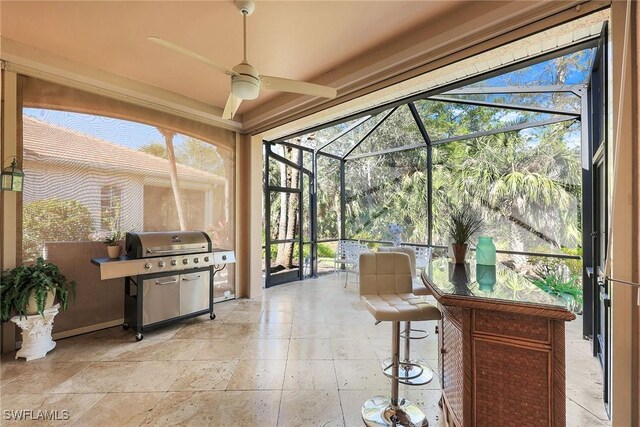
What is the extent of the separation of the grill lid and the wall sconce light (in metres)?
1.04

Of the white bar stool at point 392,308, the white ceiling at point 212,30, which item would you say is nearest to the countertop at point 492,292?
the white bar stool at point 392,308

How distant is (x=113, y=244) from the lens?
321cm

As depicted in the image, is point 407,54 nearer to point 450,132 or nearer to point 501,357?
point 501,357

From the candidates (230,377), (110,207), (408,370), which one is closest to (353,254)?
(408,370)

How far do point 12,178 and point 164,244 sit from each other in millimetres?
1469

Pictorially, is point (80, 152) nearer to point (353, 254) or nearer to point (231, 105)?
point (231, 105)

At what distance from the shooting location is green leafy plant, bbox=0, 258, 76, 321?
2.53m

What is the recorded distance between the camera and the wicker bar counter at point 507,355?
1.28m

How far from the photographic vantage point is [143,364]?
2.59 m

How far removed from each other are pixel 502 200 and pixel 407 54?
3.20 metres

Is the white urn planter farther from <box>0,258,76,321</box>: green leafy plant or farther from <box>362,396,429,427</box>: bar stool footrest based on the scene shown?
<box>362,396,429,427</box>: bar stool footrest

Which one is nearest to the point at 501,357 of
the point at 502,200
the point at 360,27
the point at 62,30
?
the point at 360,27

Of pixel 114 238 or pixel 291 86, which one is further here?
pixel 114 238

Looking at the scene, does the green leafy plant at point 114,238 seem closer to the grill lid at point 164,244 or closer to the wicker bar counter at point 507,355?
the grill lid at point 164,244
